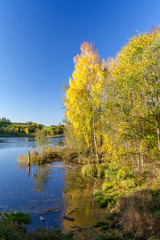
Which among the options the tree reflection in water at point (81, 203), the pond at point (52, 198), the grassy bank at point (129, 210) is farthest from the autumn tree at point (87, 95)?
the grassy bank at point (129, 210)

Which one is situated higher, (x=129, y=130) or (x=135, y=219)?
(x=129, y=130)

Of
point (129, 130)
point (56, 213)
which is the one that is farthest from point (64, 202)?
point (129, 130)

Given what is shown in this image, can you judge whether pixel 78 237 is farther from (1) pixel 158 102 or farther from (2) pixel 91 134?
(2) pixel 91 134

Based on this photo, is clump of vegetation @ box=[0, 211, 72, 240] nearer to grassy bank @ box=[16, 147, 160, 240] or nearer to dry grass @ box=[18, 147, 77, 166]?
grassy bank @ box=[16, 147, 160, 240]

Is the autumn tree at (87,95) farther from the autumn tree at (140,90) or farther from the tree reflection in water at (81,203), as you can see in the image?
the autumn tree at (140,90)

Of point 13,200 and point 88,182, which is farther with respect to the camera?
point 88,182

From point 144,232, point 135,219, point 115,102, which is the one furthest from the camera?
point 115,102

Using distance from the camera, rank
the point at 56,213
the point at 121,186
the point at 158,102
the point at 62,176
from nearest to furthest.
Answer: the point at 158,102
the point at 56,213
the point at 121,186
the point at 62,176

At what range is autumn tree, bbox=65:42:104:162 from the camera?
18250mm

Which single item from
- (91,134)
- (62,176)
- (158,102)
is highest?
(158,102)

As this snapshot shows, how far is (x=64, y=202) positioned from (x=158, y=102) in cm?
942

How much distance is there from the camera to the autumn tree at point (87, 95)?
59.9 feet

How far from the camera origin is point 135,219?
23.4ft

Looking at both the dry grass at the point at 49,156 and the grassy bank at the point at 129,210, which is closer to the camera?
the grassy bank at the point at 129,210
